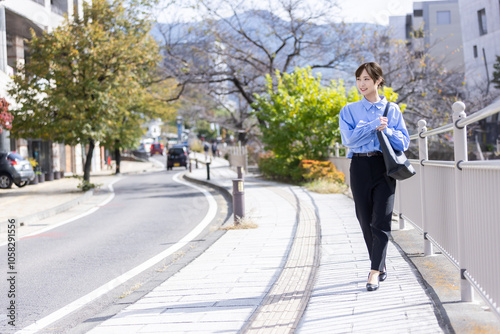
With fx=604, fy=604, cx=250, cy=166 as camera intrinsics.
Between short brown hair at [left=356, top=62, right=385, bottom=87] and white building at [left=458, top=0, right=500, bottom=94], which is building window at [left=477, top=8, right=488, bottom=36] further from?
short brown hair at [left=356, top=62, right=385, bottom=87]

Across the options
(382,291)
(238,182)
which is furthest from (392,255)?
(238,182)

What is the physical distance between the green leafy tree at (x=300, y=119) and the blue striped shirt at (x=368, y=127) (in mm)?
14640

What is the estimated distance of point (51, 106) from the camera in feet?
77.4

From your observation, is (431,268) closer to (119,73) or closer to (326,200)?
(326,200)

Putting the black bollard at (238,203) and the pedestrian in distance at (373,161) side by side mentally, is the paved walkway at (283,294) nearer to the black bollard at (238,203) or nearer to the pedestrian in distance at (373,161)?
the pedestrian in distance at (373,161)

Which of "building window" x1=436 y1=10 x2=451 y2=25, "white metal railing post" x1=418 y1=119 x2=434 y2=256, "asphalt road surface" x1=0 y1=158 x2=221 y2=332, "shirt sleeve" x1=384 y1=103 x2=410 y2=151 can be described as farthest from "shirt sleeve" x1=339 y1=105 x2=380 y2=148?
"building window" x1=436 y1=10 x2=451 y2=25

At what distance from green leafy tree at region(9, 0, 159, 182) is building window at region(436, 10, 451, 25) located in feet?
141

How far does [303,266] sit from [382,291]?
1566 millimetres

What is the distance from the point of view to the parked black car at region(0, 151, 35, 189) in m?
24.2

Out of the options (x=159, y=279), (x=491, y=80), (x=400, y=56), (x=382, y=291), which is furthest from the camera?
(x=491, y=80)

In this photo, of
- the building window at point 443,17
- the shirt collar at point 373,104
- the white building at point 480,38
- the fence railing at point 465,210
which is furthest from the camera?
the building window at point 443,17

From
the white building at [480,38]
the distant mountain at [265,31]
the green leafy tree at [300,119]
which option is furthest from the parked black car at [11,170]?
the white building at [480,38]

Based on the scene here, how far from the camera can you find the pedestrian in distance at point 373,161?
5.06 m

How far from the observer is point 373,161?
5.11 m
